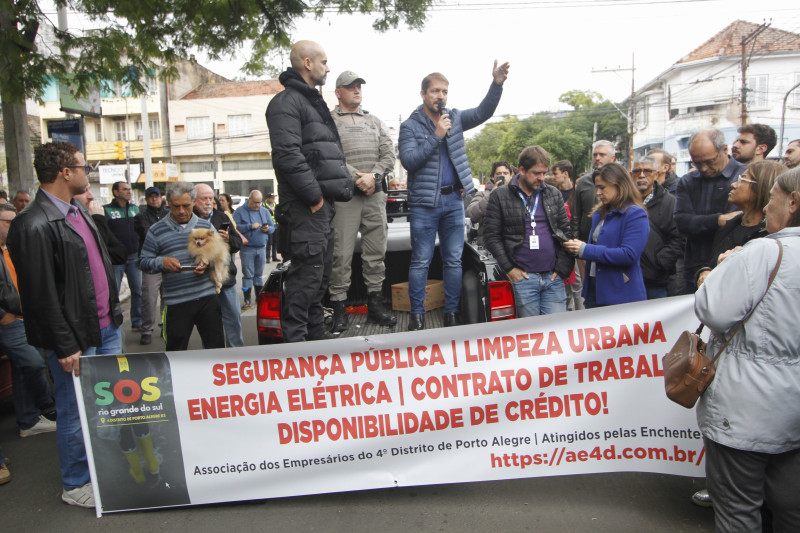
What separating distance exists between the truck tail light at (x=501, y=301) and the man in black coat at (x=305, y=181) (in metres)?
1.30

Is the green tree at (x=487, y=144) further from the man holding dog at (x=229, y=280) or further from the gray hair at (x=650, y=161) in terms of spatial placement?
the man holding dog at (x=229, y=280)

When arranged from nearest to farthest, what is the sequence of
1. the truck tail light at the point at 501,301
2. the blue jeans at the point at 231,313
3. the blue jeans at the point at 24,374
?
the truck tail light at the point at 501,301 < the blue jeans at the point at 24,374 < the blue jeans at the point at 231,313

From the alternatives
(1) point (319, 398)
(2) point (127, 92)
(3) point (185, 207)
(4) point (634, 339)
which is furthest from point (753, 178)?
(2) point (127, 92)

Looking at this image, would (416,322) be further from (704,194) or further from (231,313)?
(704,194)

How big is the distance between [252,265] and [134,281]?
92.7 inches

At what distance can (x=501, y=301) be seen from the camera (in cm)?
411

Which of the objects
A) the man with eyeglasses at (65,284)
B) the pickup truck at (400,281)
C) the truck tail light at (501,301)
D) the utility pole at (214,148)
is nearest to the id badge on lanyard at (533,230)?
the pickup truck at (400,281)

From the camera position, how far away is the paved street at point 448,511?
9.76ft

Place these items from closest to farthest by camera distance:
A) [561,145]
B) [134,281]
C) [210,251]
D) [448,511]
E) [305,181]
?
[448,511], [305,181], [210,251], [134,281], [561,145]

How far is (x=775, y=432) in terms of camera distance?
219 cm

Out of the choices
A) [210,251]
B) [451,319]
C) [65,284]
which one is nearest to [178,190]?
[210,251]

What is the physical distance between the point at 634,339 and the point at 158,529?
2848 mm

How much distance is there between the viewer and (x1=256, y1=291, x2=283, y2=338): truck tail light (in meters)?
4.11

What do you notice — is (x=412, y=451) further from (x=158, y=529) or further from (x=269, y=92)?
(x=269, y=92)
